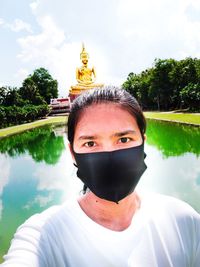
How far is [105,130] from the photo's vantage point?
144 cm

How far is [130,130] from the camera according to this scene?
1.48 meters

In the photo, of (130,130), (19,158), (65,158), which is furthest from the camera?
(19,158)

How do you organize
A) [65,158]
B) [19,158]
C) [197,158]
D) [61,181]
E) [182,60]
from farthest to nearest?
[182,60]
[19,158]
[65,158]
[197,158]
[61,181]

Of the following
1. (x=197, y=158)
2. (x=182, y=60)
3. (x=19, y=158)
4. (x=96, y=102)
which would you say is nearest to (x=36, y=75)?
(x=182, y=60)

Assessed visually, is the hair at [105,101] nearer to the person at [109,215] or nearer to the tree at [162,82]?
the person at [109,215]

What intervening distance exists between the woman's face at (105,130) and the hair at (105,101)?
2 cm

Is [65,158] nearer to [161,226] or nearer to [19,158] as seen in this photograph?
[19,158]

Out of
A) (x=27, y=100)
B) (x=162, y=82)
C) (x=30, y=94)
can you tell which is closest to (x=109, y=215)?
(x=162, y=82)

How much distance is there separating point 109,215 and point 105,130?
341 mm

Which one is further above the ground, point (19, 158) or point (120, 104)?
point (120, 104)

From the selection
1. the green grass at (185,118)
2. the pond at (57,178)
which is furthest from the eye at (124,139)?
the green grass at (185,118)

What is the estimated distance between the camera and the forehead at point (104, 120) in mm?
1444

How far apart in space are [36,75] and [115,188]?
65.1 meters

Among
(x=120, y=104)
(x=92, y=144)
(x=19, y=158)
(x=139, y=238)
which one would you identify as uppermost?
(x=120, y=104)
